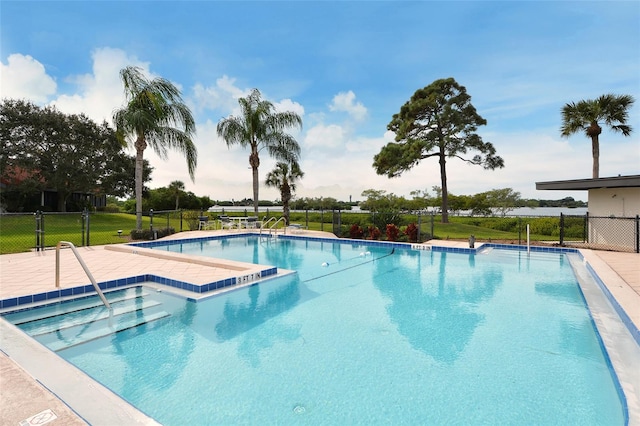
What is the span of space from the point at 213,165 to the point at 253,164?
284 centimetres

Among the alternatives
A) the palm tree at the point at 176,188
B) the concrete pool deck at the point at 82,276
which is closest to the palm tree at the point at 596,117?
the concrete pool deck at the point at 82,276

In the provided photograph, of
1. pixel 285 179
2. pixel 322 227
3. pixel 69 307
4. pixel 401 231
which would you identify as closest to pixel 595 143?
pixel 401 231

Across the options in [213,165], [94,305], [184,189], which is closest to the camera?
[94,305]

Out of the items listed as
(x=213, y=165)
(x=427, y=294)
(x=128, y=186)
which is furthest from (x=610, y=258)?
(x=128, y=186)

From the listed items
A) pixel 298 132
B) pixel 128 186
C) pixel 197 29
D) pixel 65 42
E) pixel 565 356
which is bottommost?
pixel 565 356

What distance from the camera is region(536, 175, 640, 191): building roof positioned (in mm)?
10333

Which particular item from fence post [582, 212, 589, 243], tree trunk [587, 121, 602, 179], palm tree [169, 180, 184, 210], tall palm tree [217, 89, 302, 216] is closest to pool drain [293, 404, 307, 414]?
fence post [582, 212, 589, 243]

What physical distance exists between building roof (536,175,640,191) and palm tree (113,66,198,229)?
14.3m

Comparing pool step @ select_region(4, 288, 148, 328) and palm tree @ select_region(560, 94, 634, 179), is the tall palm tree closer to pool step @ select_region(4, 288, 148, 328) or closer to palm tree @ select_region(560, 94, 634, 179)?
pool step @ select_region(4, 288, 148, 328)

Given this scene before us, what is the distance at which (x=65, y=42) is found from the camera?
11133 mm

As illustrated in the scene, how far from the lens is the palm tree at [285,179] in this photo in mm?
19578

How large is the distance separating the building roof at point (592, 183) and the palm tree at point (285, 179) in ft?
40.1

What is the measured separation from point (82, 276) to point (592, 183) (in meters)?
14.7

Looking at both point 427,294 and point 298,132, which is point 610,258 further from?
point 298,132
